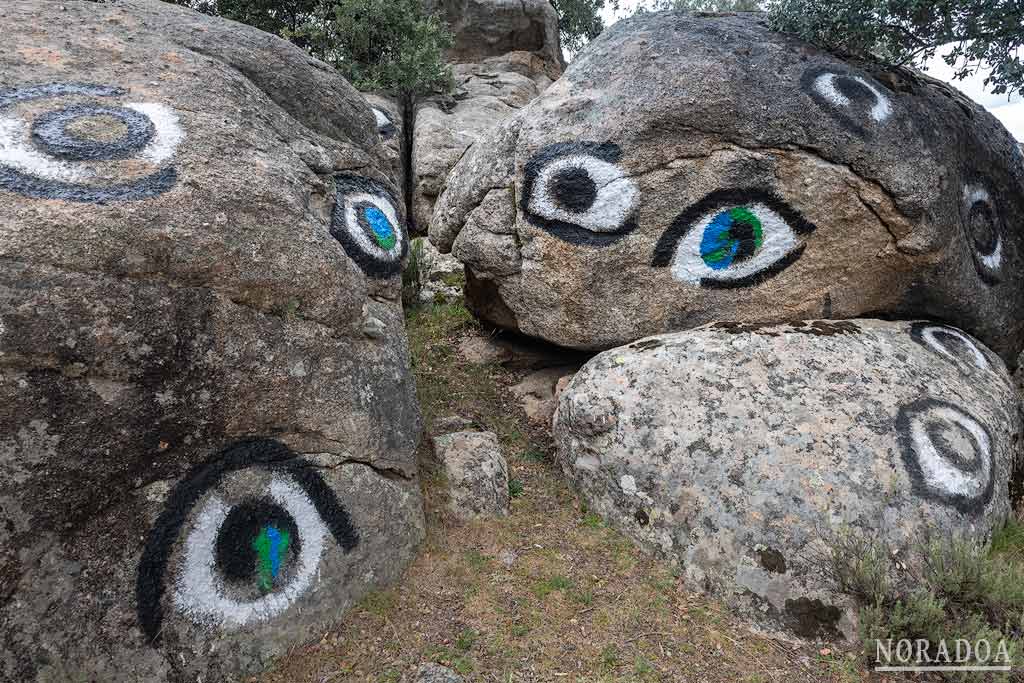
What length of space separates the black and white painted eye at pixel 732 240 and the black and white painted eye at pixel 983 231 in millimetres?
1670

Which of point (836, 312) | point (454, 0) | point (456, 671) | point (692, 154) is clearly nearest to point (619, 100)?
point (692, 154)

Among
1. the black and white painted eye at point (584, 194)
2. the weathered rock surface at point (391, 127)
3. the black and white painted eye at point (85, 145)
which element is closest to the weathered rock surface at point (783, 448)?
the black and white painted eye at point (584, 194)

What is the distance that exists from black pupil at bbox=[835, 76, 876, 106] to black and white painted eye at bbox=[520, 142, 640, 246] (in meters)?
1.97

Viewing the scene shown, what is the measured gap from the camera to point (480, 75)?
567 inches

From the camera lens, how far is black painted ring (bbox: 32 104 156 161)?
10.6ft

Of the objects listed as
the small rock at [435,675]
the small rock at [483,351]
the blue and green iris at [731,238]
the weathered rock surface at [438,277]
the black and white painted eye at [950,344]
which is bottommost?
the small rock at [435,675]

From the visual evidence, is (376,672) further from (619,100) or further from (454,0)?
(454,0)

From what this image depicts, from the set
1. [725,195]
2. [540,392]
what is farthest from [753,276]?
[540,392]

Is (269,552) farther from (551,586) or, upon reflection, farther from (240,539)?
(551,586)

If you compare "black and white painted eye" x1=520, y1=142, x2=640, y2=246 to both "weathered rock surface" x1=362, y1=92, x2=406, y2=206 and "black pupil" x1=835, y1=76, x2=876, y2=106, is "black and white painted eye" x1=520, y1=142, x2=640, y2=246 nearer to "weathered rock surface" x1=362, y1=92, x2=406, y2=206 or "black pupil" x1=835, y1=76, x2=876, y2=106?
"black pupil" x1=835, y1=76, x2=876, y2=106

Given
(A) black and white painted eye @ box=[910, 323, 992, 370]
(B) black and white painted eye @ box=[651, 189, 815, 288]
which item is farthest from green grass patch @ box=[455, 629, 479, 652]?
(A) black and white painted eye @ box=[910, 323, 992, 370]

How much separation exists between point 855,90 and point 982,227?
69.9 inches

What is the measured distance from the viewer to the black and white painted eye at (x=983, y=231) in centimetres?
582

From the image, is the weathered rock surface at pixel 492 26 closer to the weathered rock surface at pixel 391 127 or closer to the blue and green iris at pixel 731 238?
the weathered rock surface at pixel 391 127
